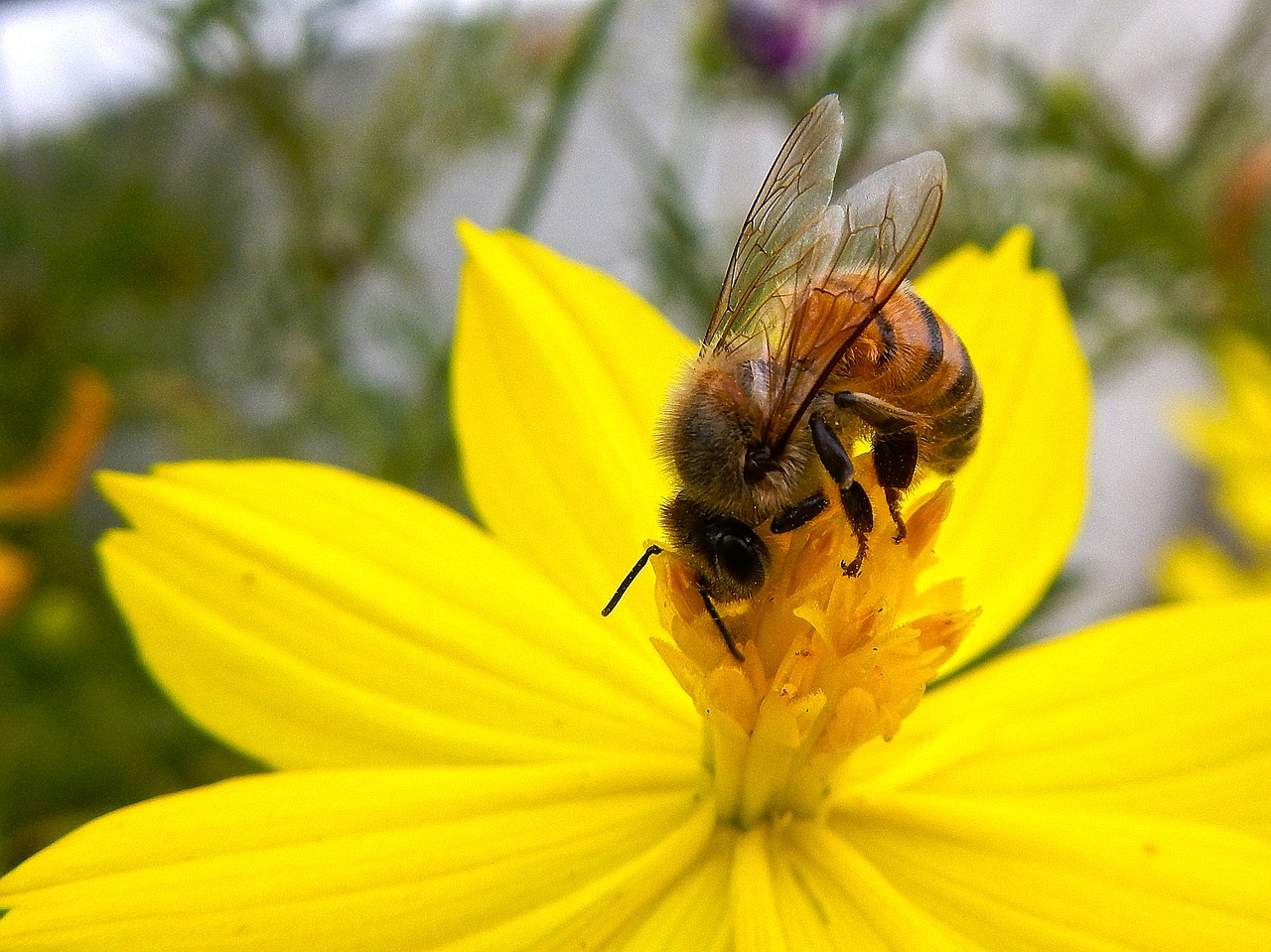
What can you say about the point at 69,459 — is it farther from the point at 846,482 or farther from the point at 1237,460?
the point at 1237,460

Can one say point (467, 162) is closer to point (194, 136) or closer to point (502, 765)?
point (194, 136)

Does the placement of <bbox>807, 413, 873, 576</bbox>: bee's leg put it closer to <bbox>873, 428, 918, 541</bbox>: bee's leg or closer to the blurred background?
<bbox>873, 428, 918, 541</bbox>: bee's leg

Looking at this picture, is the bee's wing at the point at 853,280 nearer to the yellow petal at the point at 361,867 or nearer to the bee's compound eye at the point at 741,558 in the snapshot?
the bee's compound eye at the point at 741,558

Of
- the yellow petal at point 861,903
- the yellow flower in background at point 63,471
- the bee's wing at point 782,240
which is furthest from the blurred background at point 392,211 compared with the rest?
the yellow petal at point 861,903

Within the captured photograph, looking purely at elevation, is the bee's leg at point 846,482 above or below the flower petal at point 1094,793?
above

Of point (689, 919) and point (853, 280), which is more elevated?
point (853, 280)

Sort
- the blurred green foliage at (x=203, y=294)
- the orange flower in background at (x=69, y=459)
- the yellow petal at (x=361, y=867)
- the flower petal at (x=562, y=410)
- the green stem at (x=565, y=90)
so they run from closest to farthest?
1. the yellow petal at (x=361, y=867)
2. the flower petal at (x=562, y=410)
3. the orange flower in background at (x=69, y=459)
4. the green stem at (x=565, y=90)
5. the blurred green foliage at (x=203, y=294)

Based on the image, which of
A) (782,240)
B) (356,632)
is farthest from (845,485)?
(356,632)

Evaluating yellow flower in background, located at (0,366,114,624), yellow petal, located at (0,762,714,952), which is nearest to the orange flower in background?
yellow flower in background, located at (0,366,114,624)
